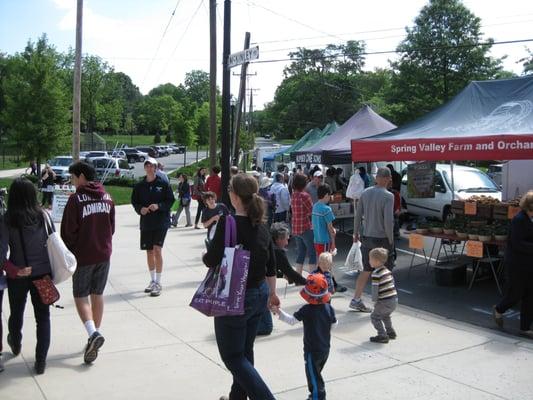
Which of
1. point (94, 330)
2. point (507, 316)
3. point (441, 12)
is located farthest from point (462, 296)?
point (441, 12)

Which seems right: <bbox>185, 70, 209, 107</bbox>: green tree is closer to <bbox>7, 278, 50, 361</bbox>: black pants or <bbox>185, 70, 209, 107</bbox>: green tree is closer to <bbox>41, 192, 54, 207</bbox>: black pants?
<bbox>41, 192, 54, 207</bbox>: black pants

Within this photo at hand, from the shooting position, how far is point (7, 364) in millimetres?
4965

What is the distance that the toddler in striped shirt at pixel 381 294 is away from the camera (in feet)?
19.1

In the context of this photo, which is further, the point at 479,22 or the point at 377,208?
the point at 479,22

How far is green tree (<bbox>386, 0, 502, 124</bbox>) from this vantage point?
44.9 meters

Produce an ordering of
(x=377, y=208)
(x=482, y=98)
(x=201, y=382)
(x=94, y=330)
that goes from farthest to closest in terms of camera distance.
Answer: (x=482, y=98) → (x=377, y=208) → (x=94, y=330) → (x=201, y=382)

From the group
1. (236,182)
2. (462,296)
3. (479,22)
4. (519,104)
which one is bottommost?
(462,296)

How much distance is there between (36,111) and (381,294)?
26337mm

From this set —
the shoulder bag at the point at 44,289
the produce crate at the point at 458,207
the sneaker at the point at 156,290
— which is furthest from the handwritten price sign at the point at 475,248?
the shoulder bag at the point at 44,289

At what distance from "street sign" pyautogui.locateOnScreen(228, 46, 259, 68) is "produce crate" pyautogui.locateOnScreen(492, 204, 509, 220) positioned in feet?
16.2

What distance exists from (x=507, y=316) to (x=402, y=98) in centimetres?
4205

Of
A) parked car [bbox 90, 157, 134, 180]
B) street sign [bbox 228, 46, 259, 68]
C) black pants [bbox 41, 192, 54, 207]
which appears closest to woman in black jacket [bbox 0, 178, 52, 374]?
street sign [bbox 228, 46, 259, 68]

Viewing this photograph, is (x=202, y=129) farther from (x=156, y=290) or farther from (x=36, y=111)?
(x=156, y=290)

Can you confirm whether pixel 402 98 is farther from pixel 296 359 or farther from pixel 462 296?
pixel 296 359
